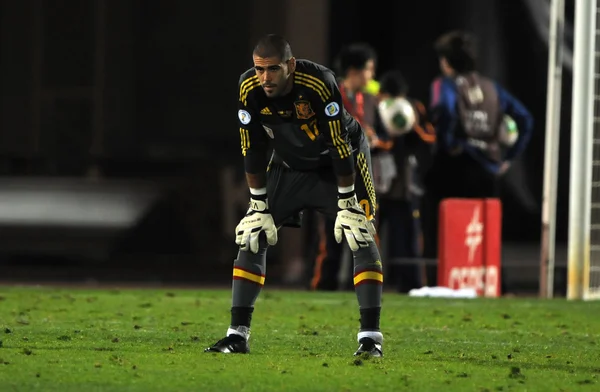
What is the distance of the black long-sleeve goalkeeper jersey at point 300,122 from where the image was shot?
7.70m

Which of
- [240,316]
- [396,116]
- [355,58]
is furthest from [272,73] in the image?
[396,116]

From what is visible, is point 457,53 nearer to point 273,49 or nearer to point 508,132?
point 508,132

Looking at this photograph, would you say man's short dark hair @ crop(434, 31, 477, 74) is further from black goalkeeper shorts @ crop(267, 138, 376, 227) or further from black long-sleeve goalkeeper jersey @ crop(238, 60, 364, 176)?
black long-sleeve goalkeeper jersey @ crop(238, 60, 364, 176)

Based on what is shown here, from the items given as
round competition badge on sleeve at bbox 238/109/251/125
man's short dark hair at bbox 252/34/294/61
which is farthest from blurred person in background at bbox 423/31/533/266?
man's short dark hair at bbox 252/34/294/61

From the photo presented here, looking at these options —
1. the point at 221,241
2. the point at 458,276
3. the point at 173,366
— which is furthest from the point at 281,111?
the point at 221,241

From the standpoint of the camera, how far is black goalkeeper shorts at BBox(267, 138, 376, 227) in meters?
8.08

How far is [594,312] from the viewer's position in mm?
11602

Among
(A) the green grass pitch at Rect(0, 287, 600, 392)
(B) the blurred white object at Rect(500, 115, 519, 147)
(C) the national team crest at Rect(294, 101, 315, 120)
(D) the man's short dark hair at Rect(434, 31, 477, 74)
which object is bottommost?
(A) the green grass pitch at Rect(0, 287, 600, 392)

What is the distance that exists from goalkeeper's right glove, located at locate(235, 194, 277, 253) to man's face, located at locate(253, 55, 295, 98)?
68 centimetres

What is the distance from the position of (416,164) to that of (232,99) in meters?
2.08

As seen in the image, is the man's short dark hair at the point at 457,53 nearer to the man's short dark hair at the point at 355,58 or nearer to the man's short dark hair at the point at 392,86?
the man's short dark hair at the point at 392,86

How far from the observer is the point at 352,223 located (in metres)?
7.89

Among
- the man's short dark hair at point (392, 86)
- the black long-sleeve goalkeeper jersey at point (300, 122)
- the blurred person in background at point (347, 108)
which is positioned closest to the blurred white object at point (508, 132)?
the man's short dark hair at point (392, 86)

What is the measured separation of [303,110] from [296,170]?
501 mm
